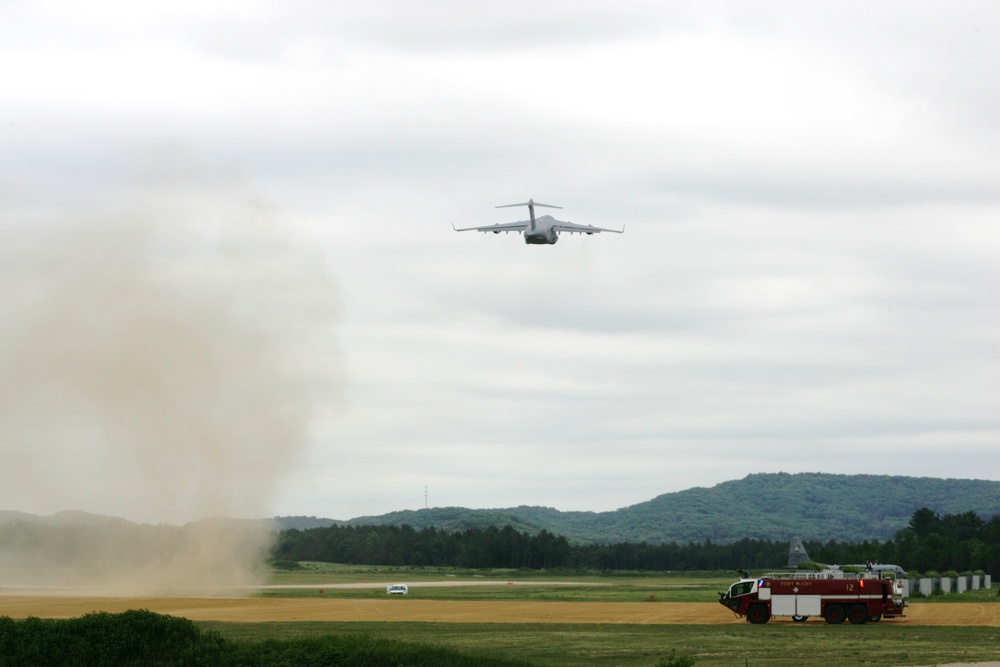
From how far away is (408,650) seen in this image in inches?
1960

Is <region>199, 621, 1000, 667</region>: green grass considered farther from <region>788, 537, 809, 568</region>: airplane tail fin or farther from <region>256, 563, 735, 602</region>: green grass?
<region>788, 537, 809, 568</region>: airplane tail fin

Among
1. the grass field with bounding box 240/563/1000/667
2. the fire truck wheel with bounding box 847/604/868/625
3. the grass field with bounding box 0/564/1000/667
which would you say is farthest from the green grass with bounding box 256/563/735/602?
the fire truck wheel with bounding box 847/604/868/625

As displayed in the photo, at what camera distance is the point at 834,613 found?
7994 cm

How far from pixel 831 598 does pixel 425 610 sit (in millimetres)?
34211

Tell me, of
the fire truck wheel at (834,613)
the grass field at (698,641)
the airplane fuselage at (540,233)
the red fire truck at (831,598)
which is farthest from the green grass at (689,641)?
the airplane fuselage at (540,233)

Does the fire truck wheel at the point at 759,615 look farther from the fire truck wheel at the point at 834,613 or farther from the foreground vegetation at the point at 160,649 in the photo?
the foreground vegetation at the point at 160,649

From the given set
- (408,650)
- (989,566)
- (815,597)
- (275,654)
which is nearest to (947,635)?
(815,597)

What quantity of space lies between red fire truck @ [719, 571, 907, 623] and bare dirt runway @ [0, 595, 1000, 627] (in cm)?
244

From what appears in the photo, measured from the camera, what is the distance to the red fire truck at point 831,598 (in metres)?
79.3

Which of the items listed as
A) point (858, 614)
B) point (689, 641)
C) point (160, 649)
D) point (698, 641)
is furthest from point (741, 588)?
point (160, 649)

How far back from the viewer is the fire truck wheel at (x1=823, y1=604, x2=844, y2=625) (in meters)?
79.9

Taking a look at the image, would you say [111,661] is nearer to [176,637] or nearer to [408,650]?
[176,637]

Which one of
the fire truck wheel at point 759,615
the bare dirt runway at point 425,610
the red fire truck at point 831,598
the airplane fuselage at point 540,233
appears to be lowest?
the bare dirt runway at point 425,610

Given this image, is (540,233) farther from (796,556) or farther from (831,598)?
(796,556)
